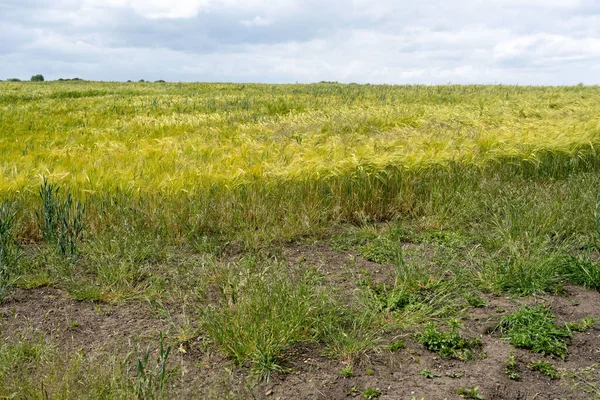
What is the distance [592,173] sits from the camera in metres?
5.90

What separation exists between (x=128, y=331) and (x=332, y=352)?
43.5 inches

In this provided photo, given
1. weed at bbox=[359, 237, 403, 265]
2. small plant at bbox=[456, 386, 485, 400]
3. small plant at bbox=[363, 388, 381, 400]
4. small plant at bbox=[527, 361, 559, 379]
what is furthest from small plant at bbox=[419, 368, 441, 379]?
weed at bbox=[359, 237, 403, 265]

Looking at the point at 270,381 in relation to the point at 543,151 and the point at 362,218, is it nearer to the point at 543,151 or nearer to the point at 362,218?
the point at 362,218

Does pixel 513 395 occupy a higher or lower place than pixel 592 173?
lower

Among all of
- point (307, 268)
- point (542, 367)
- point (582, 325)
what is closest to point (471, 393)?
point (542, 367)

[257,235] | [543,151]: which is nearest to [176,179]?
[257,235]

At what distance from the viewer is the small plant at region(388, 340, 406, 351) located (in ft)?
8.66

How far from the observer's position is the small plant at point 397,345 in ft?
8.66

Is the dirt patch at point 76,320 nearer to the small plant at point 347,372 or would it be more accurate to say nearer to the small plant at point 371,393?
the small plant at point 347,372

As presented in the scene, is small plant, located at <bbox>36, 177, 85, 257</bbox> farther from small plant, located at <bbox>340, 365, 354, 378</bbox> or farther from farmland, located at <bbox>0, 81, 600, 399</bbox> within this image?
small plant, located at <bbox>340, 365, 354, 378</bbox>

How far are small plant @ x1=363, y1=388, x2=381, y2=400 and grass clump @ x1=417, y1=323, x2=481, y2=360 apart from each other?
0.46 m

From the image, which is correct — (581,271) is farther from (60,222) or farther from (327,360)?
(60,222)

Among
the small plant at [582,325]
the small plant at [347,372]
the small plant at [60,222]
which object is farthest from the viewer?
the small plant at [60,222]

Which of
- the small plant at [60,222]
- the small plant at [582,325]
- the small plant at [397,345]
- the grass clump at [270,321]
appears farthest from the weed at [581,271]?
the small plant at [60,222]
